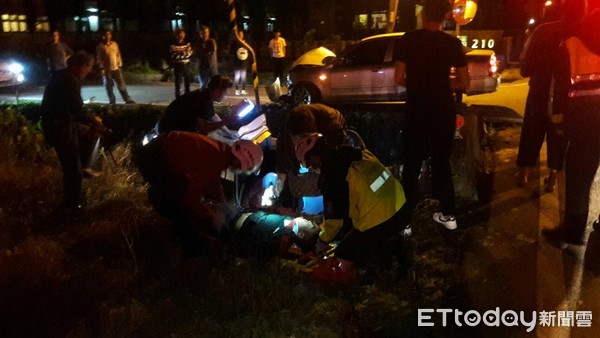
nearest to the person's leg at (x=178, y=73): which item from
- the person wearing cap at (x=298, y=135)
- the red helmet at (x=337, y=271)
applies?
the person wearing cap at (x=298, y=135)

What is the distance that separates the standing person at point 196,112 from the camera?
18.2 ft

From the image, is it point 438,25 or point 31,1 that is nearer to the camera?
point 438,25

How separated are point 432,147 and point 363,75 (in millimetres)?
7649

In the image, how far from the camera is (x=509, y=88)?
57.4ft

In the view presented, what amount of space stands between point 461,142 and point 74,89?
3.64 meters

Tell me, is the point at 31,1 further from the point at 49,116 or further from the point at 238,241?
the point at 238,241

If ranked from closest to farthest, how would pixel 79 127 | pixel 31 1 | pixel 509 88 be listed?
pixel 79 127
pixel 509 88
pixel 31 1

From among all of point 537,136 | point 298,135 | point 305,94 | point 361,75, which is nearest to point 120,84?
point 305,94

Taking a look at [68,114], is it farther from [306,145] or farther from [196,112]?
[306,145]

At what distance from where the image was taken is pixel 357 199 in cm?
389

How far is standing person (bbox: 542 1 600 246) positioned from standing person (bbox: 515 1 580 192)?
1.55 feet

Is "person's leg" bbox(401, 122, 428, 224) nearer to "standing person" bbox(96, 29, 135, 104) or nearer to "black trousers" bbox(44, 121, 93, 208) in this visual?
"black trousers" bbox(44, 121, 93, 208)

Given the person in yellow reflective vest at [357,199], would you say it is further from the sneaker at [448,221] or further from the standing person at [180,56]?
the standing person at [180,56]

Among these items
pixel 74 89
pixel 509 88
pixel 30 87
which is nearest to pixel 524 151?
pixel 74 89
